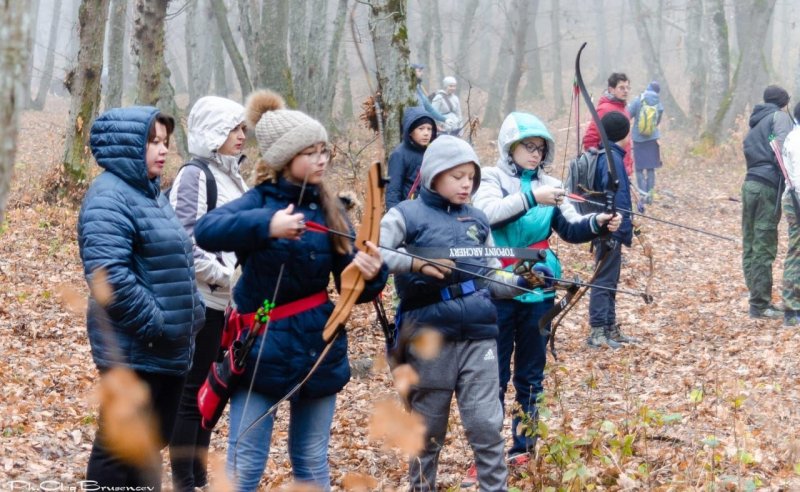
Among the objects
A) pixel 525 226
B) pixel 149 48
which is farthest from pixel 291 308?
pixel 149 48

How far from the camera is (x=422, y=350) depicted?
14.6ft

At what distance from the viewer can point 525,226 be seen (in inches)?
207

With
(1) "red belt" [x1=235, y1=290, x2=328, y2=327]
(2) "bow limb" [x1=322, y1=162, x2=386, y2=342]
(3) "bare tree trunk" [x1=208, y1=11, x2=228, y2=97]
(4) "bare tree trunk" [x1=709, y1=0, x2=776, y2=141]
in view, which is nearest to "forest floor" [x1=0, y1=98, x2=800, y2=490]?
(1) "red belt" [x1=235, y1=290, x2=328, y2=327]

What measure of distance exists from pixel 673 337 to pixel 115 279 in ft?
21.9

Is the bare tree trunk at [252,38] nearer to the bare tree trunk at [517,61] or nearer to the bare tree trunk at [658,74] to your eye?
the bare tree trunk at [517,61]

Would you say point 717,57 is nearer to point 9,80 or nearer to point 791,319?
point 791,319

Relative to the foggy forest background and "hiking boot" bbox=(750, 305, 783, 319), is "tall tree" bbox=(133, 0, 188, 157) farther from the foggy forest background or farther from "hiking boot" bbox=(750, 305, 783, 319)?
"hiking boot" bbox=(750, 305, 783, 319)

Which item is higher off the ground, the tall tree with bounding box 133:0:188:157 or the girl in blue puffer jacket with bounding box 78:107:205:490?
the tall tree with bounding box 133:0:188:157

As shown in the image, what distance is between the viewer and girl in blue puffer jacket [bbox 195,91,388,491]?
12.2 feet

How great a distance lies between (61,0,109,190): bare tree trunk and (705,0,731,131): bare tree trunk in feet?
48.1

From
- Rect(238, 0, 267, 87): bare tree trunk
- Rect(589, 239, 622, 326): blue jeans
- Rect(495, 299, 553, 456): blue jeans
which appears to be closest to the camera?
Rect(495, 299, 553, 456): blue jeans

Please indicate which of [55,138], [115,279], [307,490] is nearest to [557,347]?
[307,490]

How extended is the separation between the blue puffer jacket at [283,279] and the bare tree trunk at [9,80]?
137 cm

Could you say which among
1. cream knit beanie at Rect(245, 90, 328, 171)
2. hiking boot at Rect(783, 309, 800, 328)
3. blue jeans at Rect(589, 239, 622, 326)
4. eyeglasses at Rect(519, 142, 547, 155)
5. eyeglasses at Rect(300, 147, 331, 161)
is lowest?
hiking boot at Rect(783, 309, 800, 328)
